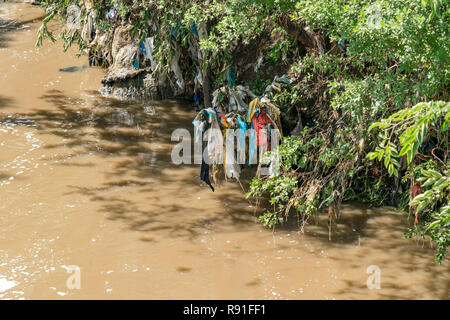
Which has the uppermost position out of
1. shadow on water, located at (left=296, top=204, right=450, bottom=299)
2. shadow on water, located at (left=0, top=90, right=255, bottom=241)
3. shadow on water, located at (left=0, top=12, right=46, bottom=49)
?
shadow on water, located at (left=0, top=12, right=46, bottom=49)

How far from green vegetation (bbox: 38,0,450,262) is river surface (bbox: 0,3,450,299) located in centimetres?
31

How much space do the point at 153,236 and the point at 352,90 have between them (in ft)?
7.68

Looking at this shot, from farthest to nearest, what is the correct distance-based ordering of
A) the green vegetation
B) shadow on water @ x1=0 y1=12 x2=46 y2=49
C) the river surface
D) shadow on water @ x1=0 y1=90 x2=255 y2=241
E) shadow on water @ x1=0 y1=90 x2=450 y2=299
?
1. shadow on water @ x1=0 y1=12 x2=46 y2=49
2. shadow on water @ x1=0 y1=90 x2=255 y2=241
3. shadow on water @ x1=0 y1=90 x2=450 y2=299
4. the river surface
5. the green vegetation

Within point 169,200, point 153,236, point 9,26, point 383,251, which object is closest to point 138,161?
point 169,200

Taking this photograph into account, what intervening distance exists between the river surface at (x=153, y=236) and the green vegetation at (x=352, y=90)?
1.03 feet

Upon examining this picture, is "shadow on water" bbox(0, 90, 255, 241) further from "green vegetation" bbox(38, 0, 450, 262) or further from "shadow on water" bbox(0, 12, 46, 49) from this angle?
"shadow on water" bbox(0, 12, 46, 49)

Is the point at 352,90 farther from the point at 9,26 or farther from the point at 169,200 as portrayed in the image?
the point at 9,26

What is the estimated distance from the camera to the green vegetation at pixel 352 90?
157 inches

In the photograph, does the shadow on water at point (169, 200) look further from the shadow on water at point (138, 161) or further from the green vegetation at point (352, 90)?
the green vegetation at point (352, 90)

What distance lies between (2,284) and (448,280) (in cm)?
371

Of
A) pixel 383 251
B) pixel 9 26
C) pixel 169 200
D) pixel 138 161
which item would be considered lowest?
pixel 383 251

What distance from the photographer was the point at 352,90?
4.84 m

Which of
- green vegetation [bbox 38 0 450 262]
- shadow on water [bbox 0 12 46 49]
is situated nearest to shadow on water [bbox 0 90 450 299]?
green vegetation [bbox 38 0 450 262]

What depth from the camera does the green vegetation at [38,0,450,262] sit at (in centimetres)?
399
